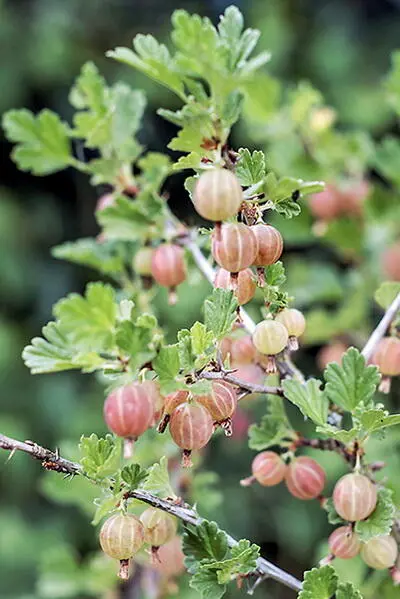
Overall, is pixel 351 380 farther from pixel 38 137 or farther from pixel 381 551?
pixel 38 137

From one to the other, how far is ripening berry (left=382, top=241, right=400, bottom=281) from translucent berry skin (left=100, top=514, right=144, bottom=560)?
0.64 m

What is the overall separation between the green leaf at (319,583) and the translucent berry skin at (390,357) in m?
0.17

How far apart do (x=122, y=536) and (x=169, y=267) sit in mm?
307

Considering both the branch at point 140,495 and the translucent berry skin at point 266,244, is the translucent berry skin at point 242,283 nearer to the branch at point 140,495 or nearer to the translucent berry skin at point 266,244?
the translucent berry skin at point 266,244

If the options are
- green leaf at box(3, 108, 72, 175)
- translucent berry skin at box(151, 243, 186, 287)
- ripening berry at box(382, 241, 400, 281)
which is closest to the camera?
translucent berry skin at box(151, 243, 186, 287)

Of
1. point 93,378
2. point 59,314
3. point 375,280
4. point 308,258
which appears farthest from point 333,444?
point 93,378

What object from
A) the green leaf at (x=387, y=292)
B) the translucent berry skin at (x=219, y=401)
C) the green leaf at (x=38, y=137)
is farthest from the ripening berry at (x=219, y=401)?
the green leaf at (x=38, y=137)

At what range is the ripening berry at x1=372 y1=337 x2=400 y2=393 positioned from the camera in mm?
656

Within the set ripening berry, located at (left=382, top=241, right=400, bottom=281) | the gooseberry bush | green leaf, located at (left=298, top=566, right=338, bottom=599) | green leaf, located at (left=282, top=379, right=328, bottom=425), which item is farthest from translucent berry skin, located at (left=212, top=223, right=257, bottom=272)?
ripening berry, located at (left=382, top=241, right=400, bottom=281)

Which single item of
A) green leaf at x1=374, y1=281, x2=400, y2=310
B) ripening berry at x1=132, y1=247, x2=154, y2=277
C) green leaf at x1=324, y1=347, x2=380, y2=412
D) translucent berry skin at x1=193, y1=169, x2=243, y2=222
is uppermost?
ripening berry at x1=132, y1=247, x2=154, y2=277

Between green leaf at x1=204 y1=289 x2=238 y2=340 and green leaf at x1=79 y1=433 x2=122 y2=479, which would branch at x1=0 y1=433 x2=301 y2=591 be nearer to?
green leaf at x1=79 y1=433 x2=122 y2=479

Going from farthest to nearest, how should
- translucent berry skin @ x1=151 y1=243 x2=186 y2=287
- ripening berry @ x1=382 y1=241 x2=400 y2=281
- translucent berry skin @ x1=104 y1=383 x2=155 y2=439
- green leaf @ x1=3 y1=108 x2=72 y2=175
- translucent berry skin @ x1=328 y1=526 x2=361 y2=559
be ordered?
ripening berry @ x1=382 y1=241 x2=400 y2=281
green leaf @ x1=3 y1=108 x2=72 y2=175
translucent berry skin @ x1=151 y1=243 x2=186 y2=287
translucent berry skin @ x1=328 y1=526 x2=361 y2=559
translucent berry skin @ x1=104 y1=383 x2=155 y2=439

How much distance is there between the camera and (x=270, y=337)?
0.56m

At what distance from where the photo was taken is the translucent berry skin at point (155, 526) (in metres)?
0.57
